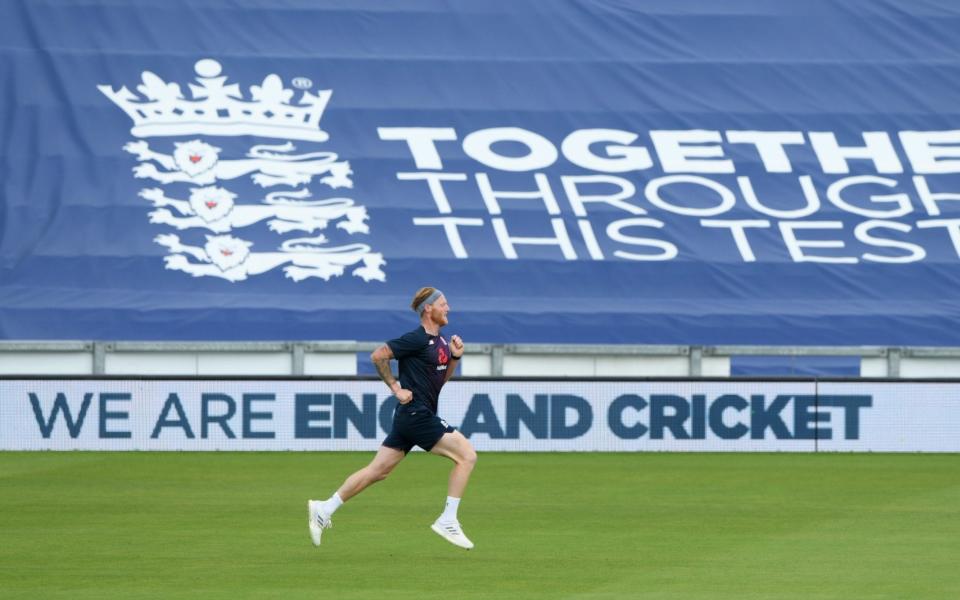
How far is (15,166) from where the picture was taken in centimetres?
2794

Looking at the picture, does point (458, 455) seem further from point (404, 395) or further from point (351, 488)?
point (351, 488)

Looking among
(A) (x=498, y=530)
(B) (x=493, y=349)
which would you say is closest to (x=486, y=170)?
(B) (x=493, y=349)

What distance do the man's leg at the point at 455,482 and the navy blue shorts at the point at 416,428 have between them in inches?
2.6

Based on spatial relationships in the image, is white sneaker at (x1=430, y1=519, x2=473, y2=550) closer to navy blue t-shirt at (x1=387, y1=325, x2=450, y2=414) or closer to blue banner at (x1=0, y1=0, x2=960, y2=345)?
navy blue t-shirt at (x1=387, y1=325, x2=450, y2=414)

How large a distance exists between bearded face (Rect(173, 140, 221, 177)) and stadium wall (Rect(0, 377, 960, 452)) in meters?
7.12

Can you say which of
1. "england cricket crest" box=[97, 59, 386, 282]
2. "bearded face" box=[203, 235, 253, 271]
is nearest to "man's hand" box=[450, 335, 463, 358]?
"england cricket crest" box=[97, 59, 386, 282]

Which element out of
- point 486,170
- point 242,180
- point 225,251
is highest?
point 486,170

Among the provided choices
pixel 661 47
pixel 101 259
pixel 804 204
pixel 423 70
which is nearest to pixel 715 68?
pixel 661 47

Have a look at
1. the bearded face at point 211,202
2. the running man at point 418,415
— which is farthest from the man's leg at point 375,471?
the bearded face at point 211,202

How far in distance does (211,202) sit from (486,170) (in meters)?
4.66

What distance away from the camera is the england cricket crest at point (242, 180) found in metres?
27.5

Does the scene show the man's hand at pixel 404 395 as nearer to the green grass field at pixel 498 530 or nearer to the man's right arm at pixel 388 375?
the man's right arm at pixel 388 375

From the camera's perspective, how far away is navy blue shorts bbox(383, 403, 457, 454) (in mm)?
11734

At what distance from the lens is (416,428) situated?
11.7 m
